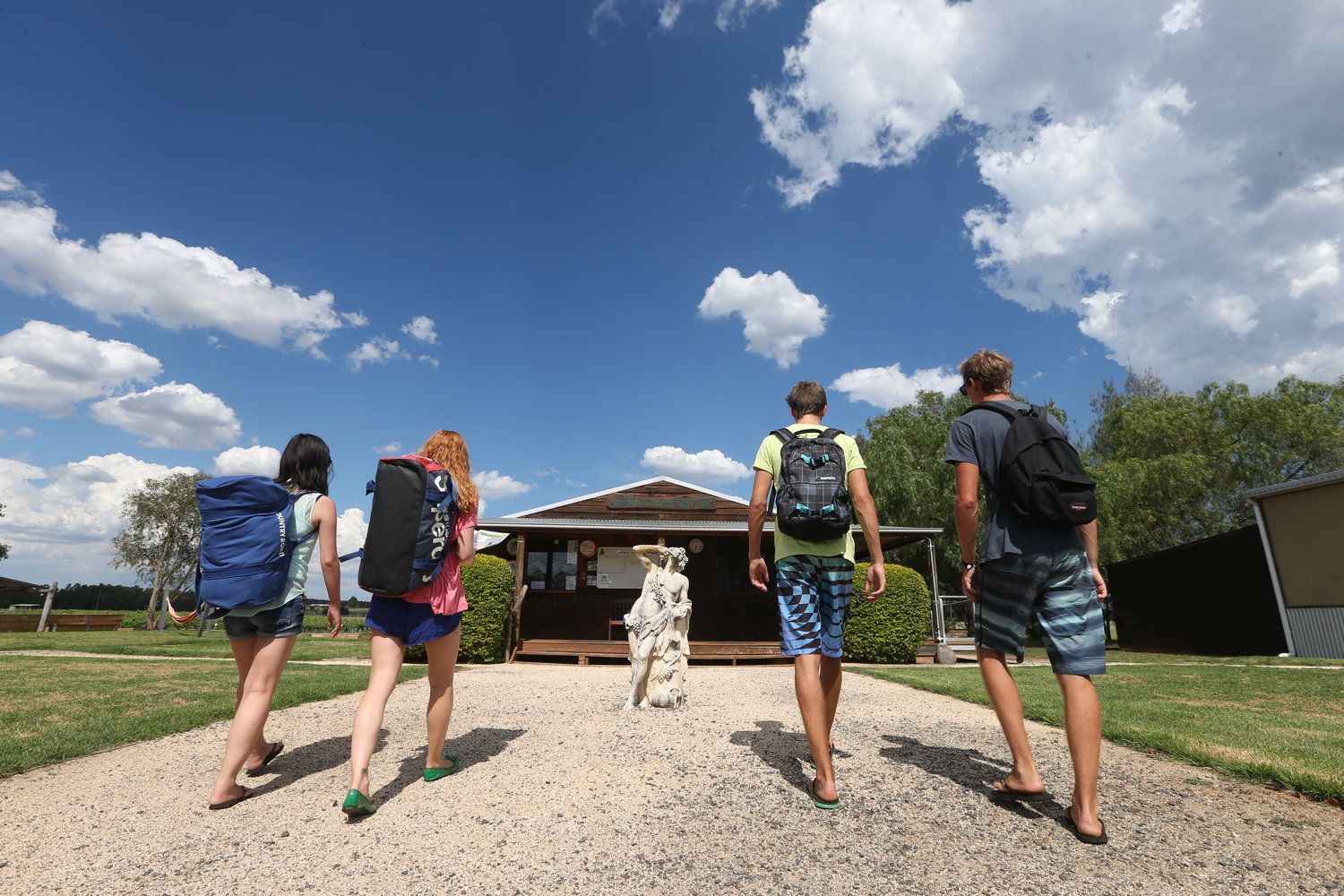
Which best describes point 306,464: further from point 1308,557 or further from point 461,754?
point 1308,557

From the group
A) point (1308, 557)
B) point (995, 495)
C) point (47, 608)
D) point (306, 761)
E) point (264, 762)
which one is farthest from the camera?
point (47, 608)

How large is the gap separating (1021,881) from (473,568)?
10.1 m

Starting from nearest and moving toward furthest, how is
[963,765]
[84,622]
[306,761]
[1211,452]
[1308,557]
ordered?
1. [963,765]
2. [306,761]
3. [1308,557]
4. [84,622]
5. [1211,452]

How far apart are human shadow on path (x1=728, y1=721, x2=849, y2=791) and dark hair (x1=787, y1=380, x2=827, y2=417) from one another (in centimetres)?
186

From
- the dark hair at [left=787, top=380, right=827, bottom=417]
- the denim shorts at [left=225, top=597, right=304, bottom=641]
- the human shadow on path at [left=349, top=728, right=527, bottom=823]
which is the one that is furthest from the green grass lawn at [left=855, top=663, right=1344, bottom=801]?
the denim shorts at [left=225, top=597, right=304, bottom=641]

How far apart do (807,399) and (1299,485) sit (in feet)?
50.5

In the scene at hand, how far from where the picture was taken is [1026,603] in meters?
2.58

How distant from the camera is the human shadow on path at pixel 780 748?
10.5ft

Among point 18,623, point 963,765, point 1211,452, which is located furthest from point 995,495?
point 1211,452

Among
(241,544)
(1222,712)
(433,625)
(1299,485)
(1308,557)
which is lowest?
(1222,712)

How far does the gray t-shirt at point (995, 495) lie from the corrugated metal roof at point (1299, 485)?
571 inches

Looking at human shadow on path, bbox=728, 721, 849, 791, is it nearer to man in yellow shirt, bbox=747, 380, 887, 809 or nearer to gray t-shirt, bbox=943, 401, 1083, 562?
man in yellow shirt, bbox=747, 380, 887, 809

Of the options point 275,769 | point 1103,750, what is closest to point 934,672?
point 1103,750

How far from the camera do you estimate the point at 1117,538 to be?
2303 centimetres
